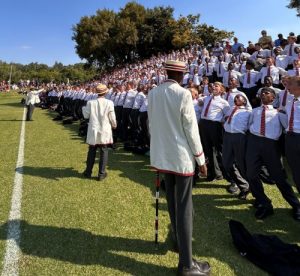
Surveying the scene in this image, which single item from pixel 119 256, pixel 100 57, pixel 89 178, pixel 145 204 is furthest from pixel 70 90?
pixel 100 57

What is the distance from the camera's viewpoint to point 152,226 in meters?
5.93

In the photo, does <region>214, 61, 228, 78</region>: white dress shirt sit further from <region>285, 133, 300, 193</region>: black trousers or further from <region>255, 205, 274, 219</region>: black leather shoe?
<region>285, 133, 300, 193</region>: black trousers

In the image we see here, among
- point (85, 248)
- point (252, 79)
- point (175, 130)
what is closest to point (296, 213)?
point (175, 130)

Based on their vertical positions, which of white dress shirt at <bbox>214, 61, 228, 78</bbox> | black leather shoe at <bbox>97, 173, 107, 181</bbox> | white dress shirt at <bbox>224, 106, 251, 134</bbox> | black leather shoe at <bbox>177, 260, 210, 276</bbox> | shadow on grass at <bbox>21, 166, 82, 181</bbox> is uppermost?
white dress shirt at <bbox>214, 61, 228, 78</bbox>

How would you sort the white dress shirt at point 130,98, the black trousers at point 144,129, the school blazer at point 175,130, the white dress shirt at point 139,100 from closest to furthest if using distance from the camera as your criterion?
the school blazer at point 175,130 → the black trousers at point 144,129 → the white dress shirt at point 139,100 → the white dress shirt at point 130,98

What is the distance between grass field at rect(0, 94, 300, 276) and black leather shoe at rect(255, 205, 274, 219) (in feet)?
0.37

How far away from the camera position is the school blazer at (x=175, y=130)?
4.31 meters

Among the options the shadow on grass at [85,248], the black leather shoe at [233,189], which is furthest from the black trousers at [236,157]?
the shadow on grass at [85,248]

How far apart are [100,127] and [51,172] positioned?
1764mm

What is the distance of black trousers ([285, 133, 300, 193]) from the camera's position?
5.84 m

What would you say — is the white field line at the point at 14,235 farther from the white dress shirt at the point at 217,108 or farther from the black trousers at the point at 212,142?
the white dress shirt at the point at 217,108

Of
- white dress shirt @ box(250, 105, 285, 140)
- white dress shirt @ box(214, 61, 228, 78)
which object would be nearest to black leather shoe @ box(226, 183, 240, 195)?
white dress shirt @ box(250, 105, 285, 140)

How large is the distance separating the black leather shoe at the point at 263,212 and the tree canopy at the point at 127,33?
43376 millimetres

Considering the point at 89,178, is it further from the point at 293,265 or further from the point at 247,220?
the point at 293,265
